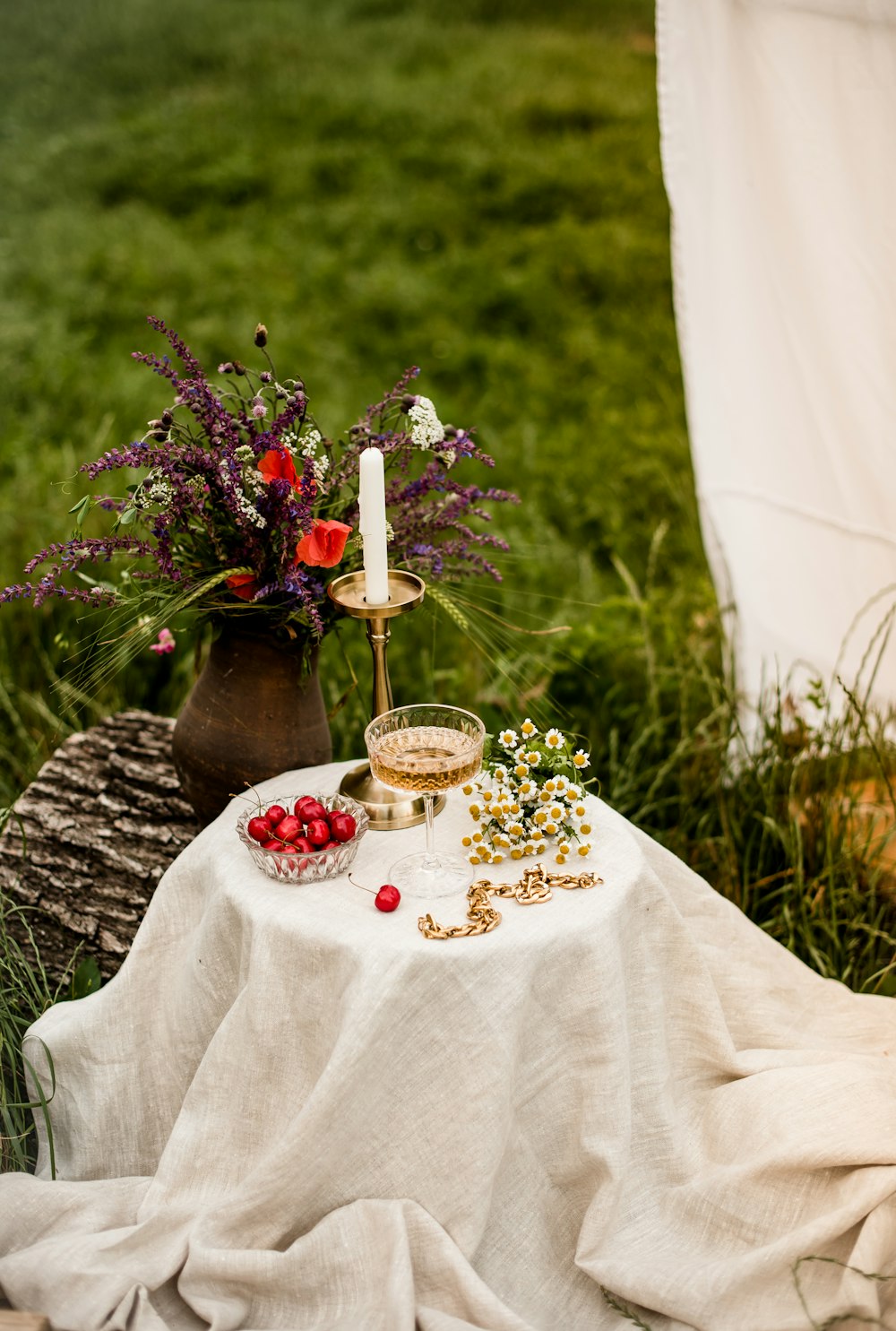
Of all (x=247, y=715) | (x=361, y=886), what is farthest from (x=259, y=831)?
(x=247, y=715)

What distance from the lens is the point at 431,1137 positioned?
1953 millimetres

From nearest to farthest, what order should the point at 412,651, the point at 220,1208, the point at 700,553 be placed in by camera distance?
1. the point at 220,1208
2. the point at 412,651
3. the point at 700,553

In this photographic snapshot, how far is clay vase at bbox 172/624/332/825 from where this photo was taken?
2404mm

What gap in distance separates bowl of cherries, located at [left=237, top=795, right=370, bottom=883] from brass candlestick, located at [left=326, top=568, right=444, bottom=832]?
0.14 meters

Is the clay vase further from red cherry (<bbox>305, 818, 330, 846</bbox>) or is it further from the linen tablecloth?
red cherry (<bbox>305, 818, 330, 846</bbox>)

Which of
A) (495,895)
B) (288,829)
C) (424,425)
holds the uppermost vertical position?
(424,425)

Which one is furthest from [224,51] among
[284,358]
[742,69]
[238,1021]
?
[238,1021]

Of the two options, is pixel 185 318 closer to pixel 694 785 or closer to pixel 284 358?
pixel 284 358

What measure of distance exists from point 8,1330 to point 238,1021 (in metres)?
0.53

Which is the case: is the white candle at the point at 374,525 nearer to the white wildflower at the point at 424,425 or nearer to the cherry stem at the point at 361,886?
the white wildflower at the point at 424,425

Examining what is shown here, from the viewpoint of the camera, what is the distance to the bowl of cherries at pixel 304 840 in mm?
2035

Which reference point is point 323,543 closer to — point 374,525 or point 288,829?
point 374,525

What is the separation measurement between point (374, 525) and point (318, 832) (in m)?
0.50

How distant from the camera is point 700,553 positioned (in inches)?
180
